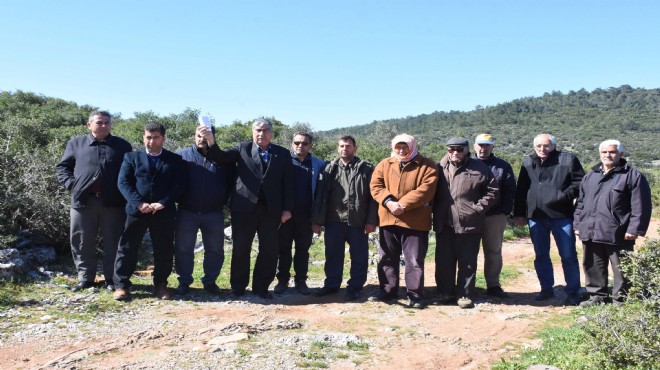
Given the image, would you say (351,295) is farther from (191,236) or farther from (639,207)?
(639,207)

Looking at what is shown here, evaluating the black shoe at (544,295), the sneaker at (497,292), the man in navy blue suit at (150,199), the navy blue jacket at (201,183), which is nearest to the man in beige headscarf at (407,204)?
the sneaker at (497,292)

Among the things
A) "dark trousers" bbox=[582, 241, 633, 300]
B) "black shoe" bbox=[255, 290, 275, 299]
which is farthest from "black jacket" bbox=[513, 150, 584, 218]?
"black shoe" bbox=[255, 290, 275, 299]

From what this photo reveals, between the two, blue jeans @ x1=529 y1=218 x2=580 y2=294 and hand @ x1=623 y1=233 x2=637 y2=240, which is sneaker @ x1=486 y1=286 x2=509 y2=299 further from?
hand @ x1=623 y1=233 x2=637 y2=240

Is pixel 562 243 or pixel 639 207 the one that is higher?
pixel 639 207

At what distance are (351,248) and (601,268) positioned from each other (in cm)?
299

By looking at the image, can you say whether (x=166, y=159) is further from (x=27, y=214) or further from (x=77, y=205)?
(x=27, y=214)

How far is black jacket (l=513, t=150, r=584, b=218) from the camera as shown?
6.18 meters

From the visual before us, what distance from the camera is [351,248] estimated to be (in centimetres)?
645

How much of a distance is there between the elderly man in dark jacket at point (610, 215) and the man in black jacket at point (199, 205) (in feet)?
14.3

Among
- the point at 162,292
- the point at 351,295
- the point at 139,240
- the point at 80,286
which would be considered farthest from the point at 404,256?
the point at 80,286

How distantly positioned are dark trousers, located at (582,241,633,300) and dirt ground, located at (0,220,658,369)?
1.57 ft

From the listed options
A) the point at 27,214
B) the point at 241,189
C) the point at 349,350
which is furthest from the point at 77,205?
the point at 349,350

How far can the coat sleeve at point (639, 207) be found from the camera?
5.50 metres

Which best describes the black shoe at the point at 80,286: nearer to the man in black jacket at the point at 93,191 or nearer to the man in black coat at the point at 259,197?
the man in black jacket at the point at 93,191
